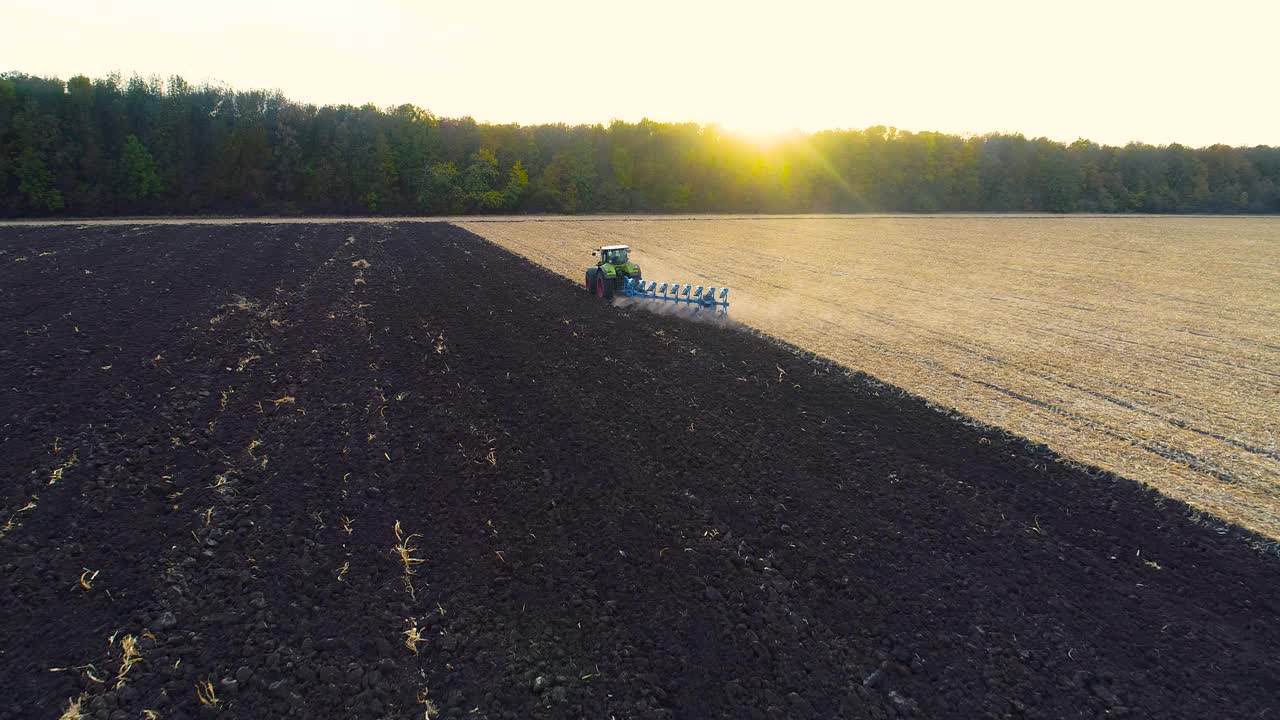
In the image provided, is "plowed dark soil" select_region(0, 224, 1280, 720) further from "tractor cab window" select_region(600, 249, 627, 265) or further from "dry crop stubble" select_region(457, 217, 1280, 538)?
"tractor cab window" select_region(600, 249, 627, 265)

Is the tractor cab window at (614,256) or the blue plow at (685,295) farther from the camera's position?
the tractor cab window at (614,256)

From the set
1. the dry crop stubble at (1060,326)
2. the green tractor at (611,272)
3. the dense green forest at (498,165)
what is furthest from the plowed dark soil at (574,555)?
the dense green forest at (498,165)

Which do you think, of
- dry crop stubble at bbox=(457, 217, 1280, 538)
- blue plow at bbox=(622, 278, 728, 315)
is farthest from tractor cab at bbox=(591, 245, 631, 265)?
dry crop stubble at bbox=(457, 217, 1280, 538)

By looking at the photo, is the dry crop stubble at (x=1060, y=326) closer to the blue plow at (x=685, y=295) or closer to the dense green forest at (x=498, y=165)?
the blue plow at (x=685, y=295)

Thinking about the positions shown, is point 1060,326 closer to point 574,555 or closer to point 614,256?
point 614,256

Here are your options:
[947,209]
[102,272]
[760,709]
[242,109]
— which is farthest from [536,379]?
[947,209]
